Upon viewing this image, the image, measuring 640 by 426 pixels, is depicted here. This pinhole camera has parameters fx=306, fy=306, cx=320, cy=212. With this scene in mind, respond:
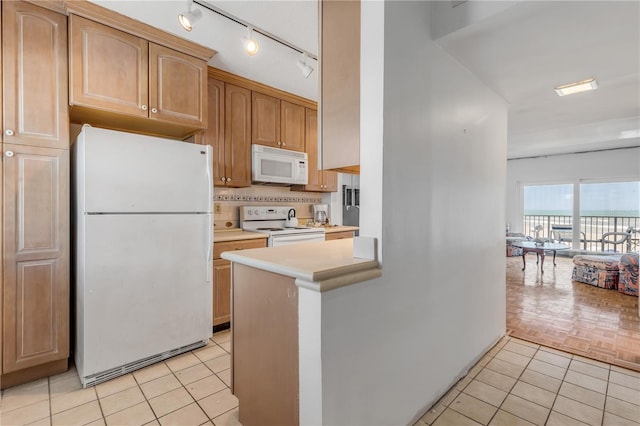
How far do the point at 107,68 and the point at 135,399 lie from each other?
2.21 meters

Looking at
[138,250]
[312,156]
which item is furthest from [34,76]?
[312,156]

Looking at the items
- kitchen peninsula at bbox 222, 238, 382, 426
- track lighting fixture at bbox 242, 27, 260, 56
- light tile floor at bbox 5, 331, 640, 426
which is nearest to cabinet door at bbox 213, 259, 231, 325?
light tile floor at bbox 5, 331, 640, 426

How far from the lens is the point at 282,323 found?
1.30 metres

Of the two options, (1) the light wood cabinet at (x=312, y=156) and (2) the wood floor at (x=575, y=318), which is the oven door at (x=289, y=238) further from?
(2) the wood floor at (x=575, y=318)

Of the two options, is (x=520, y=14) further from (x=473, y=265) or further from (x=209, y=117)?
(x=209, y=117)

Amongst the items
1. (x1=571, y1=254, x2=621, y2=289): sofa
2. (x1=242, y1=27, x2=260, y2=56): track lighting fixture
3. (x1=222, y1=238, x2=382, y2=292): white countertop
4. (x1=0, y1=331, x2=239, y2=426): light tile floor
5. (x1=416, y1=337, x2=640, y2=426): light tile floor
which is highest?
(x1=242, y1=27, x2=260, y2=56): track lighting fixture

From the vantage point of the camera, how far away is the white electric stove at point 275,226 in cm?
314

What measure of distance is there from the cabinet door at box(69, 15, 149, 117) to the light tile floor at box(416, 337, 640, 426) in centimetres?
285

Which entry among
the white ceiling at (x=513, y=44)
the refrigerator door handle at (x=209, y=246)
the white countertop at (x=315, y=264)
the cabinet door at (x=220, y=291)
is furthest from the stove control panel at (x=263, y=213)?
the white countertop at (x=315, y=264)

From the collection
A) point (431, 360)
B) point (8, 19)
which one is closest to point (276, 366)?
point (431, 360)

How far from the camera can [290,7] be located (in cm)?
199

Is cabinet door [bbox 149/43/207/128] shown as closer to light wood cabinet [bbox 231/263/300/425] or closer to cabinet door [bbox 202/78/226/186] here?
cabinet door [bbox 202/78/226/186]

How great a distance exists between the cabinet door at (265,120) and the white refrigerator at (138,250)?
1.00m

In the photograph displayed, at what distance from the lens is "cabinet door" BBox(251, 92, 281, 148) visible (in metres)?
3.33
